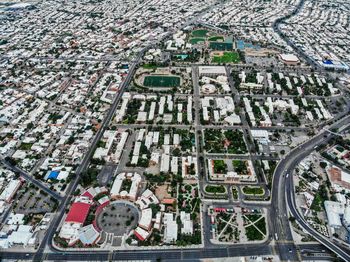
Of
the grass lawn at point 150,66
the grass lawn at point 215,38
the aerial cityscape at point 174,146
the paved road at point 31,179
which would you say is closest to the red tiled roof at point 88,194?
the aerial cityscape at point 174,146

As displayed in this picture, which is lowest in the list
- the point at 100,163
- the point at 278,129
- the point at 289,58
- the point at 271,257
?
the point at 271,257

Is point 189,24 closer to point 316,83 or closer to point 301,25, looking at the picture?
point 301,25

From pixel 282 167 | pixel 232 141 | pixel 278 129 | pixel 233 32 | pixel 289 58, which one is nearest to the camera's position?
pixel 282 167

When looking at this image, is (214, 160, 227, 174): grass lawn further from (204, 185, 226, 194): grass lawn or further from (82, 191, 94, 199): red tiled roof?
(82, 191, 94, 199): red tiled roof

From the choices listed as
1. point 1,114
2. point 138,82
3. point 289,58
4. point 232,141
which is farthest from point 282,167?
point 1,114

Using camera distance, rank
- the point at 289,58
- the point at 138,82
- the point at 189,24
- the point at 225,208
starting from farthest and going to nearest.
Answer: the point at 189,24
the point at 289,58
the point at 138,82
the point at 225,208
